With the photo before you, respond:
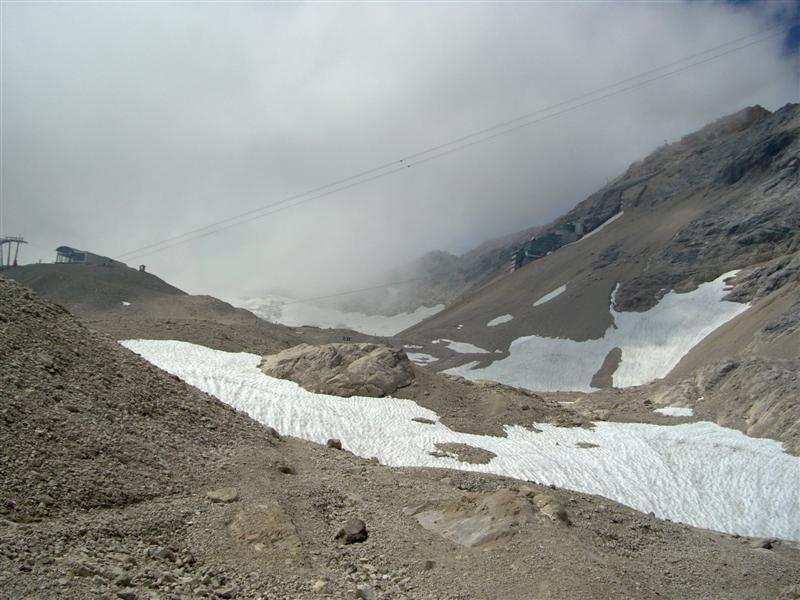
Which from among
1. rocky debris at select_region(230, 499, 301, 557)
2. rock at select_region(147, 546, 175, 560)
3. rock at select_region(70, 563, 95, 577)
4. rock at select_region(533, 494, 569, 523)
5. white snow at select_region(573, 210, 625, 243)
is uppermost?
white snow at select_region(573, 210, 625, 243)

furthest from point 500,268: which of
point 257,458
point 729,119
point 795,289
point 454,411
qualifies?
point 257,458

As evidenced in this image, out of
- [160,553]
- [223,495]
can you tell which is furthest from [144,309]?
[160,553]

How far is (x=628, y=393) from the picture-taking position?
2375 inches

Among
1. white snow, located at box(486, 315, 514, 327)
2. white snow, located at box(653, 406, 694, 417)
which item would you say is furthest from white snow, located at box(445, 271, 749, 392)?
white snow, located at box(653, 406, 694, 417)

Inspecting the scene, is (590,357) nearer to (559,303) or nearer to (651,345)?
(651,345)

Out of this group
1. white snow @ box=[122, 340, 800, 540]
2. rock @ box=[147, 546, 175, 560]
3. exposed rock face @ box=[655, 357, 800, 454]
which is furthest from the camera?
exposed rock face @ box=[655, 357, 800, 454]

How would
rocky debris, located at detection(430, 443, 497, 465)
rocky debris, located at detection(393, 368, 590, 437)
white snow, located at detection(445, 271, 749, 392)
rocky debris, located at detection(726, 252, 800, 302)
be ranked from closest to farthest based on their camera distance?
rocky debris, located at detection(430, 443, 497, 465) → rocky debris, located at detection(393, 368, 590, 437) → rocky debris, located at detection(726, 252, 800, 302) → white snow, located at detection(445, 271, 749, 392)

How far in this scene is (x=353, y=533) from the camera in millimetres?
13281

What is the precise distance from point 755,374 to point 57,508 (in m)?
45.0

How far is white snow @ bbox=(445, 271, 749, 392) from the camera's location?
79.0 m

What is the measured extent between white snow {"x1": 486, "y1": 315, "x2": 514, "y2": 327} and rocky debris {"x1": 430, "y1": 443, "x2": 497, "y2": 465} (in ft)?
275

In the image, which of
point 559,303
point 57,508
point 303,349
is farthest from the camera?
point 559,303

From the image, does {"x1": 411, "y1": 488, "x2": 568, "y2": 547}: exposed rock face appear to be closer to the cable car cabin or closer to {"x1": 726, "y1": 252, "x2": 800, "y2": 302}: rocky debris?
{"x1": 726, "y1": 252, "x2": 800, "y2": 302}: rocky debris

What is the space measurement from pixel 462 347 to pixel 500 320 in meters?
12.6
